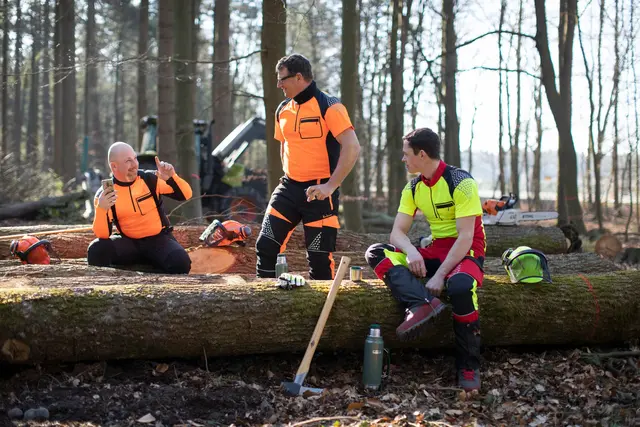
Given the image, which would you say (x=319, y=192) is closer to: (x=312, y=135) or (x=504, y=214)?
(x=312, y=135)

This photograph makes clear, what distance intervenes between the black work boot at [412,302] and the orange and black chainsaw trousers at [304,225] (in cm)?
94

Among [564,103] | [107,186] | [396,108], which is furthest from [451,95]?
[107,186]

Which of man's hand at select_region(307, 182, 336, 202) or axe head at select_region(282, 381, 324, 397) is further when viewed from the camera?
man's hand at select_region(307, 182, 336, 202)

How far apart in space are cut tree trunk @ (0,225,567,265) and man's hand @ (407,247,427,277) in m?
1.20

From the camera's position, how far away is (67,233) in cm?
719

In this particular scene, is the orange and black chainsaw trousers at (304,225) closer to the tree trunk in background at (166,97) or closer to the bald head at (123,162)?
the bald head at (123,162)

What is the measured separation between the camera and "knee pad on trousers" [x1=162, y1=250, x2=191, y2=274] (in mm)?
5840

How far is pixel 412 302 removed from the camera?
4.43m

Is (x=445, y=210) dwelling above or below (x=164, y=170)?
below

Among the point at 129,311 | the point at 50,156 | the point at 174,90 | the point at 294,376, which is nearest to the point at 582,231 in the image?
the point at 174,90

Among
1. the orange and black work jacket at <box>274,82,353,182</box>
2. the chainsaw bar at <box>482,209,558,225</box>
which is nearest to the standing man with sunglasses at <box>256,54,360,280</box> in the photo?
the orange and black work jacket at <box>274,82,353,182</box>

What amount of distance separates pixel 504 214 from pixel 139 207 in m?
5.00

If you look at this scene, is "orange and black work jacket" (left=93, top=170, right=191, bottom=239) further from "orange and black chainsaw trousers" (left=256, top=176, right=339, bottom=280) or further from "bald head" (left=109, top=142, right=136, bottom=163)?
"orange and black chainsaw trousers" (left=256, top=176, right=339, bottom=280)

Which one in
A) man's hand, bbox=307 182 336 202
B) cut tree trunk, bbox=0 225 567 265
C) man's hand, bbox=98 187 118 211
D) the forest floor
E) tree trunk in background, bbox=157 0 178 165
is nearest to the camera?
the forest floor
